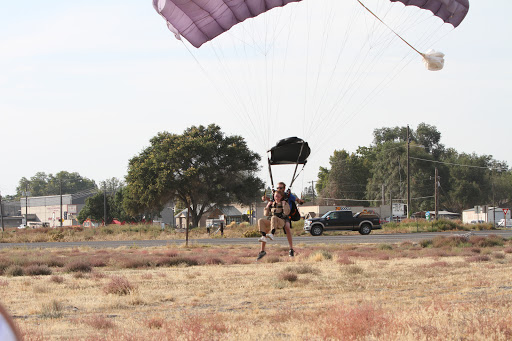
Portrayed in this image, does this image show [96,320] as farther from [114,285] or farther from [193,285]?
[193,285]

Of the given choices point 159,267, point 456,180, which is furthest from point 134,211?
point 456,180

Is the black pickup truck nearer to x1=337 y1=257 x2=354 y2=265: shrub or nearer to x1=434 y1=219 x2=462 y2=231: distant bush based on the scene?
x1=434 y1=219 x2=462 y2=231: distant bush

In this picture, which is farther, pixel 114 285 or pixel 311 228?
pixel 311 228

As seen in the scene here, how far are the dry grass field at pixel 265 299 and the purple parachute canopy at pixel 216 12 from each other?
20.0 ft

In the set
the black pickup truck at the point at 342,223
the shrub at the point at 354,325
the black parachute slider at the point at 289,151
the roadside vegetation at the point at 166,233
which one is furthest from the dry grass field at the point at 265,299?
the roadside vegetation at the point at 166,233

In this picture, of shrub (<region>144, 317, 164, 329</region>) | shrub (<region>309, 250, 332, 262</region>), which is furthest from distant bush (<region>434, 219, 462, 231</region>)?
shrub (<region>144, 317, 164, 329</region>)

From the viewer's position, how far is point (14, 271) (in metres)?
19.2

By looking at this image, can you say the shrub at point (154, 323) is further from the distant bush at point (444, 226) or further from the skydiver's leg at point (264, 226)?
the distant bush at point (444, 226)

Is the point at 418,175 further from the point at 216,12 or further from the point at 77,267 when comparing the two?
the point at 216,12

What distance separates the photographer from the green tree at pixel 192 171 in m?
56.2

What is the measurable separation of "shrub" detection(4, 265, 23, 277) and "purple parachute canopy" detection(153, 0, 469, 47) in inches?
431

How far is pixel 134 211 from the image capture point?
5866cm

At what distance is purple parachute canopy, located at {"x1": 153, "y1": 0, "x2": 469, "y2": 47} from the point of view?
11.9 metres

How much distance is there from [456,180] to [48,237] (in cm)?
8078
